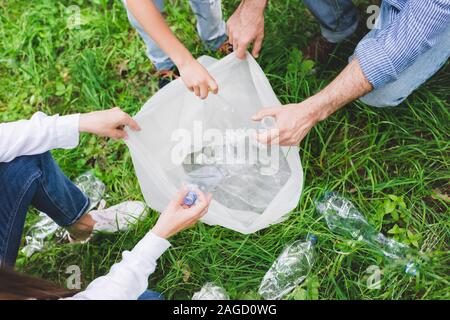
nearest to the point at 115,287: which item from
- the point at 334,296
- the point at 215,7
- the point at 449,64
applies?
the point at 334,296

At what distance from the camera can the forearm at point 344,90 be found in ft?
4.63

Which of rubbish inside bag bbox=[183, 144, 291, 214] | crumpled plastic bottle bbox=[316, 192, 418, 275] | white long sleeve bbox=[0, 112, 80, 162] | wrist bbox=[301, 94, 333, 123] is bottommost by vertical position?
crumpled plastic bottle bbox=[316, 192, 418, 275]

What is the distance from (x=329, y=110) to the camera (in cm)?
147

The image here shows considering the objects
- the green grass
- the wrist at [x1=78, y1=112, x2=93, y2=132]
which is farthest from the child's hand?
the green grass

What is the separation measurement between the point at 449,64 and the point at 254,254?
42.8 inches

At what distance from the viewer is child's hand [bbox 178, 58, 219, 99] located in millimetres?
1503

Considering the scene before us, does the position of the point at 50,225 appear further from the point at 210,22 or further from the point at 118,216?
the point at 210,22

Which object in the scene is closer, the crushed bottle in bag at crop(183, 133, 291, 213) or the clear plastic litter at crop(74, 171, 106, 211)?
the crushed bottle in bag at crop(183, 133, 291, 213)

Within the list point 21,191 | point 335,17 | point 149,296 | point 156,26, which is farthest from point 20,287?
point 335,17

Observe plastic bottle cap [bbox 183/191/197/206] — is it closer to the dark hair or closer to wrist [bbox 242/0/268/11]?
the dark hair

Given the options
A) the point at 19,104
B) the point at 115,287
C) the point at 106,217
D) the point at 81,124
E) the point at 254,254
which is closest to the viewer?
the point at 115,287

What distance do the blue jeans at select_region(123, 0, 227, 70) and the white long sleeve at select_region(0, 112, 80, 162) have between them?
495mm

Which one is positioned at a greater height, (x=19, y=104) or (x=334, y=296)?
(x=19, y=104)
